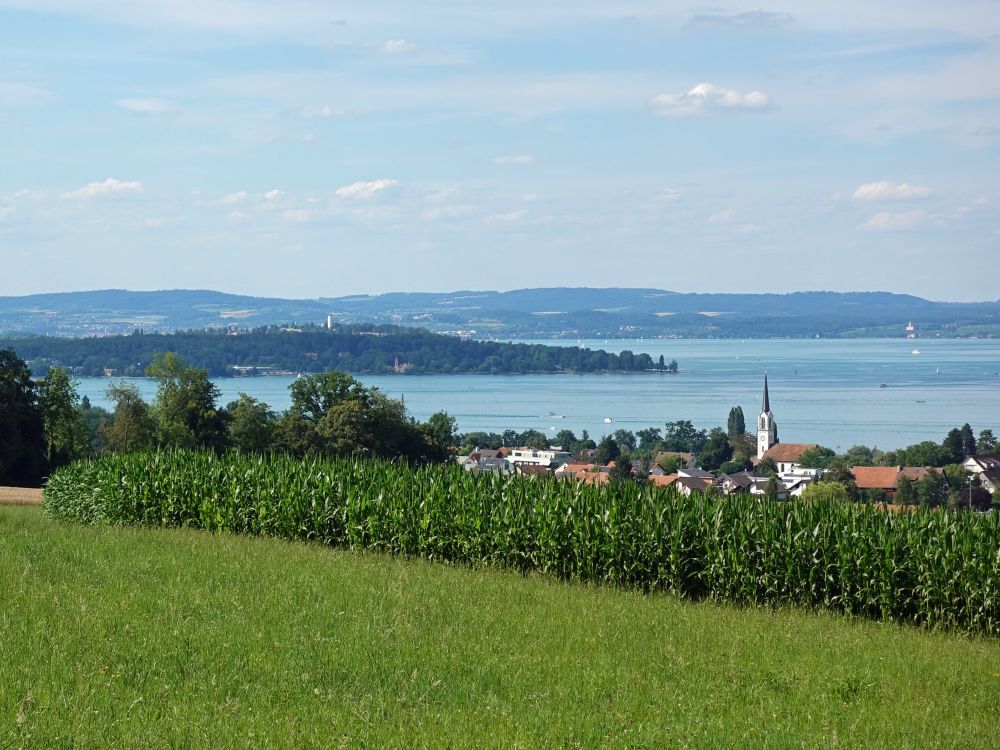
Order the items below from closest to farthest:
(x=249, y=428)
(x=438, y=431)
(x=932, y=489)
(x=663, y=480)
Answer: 1. (x=249, y=428)
2. (x=438, y=431)
3. (x=663, y=480)
4. (x=932, y=489)

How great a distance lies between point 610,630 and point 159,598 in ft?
17.3

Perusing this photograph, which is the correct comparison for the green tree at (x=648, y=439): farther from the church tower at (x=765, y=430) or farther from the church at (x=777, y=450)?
the church at (x=777, y=450)

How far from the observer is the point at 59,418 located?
60.0 m

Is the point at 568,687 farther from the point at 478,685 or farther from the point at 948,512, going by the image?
the point at 948,512

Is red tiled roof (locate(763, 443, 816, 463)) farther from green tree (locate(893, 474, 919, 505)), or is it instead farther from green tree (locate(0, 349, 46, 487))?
green tree (locate(0, 349, 46, 487))

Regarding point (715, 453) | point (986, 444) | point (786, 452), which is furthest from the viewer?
point (715, 453)

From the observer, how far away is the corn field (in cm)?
1620

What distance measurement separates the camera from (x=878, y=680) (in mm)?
11648

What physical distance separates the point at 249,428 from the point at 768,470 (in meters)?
52.2

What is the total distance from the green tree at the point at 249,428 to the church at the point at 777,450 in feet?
159

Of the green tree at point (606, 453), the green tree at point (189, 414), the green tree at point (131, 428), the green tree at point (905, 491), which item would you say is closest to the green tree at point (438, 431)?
the green tree at point (189, 414)

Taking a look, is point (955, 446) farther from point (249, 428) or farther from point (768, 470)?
point (249, 428)

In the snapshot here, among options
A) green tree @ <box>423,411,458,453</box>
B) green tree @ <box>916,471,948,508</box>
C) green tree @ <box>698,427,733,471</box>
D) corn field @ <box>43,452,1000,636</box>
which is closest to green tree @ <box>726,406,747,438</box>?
green tree @ <box>698,427,733,471</box>

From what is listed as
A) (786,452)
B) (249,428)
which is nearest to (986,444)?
(786,452)
